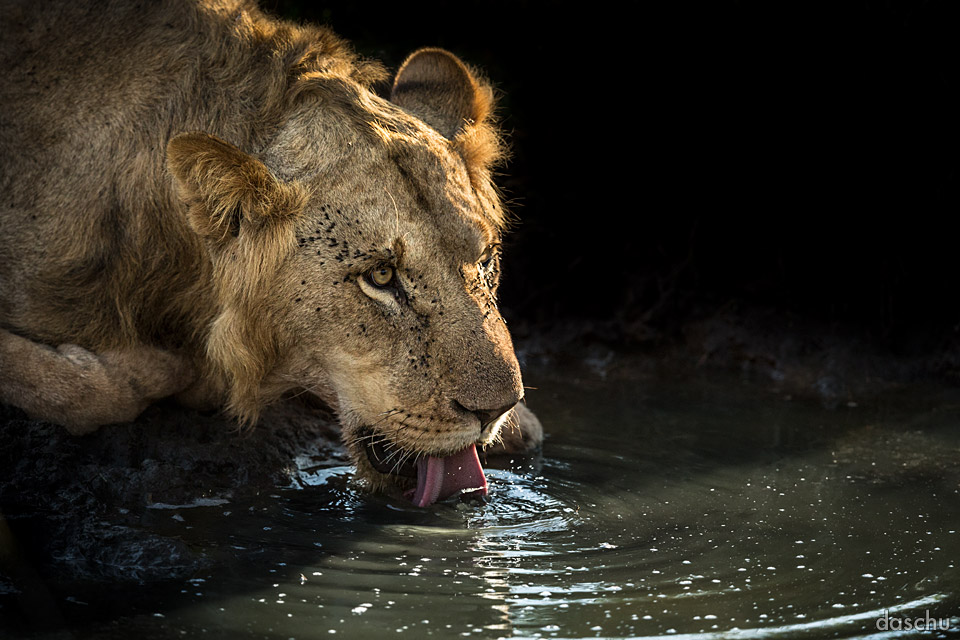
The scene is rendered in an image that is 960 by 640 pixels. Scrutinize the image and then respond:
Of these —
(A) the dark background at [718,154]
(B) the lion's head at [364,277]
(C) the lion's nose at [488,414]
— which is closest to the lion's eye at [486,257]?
(B) the lion's head at [364,277]

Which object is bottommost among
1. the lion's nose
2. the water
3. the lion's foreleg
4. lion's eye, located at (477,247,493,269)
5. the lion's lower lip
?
the water

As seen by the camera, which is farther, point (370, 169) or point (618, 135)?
point (618, 135)

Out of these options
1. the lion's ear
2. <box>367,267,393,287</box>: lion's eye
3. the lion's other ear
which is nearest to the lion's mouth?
<box>367,267,393,287</box>: lion's eye

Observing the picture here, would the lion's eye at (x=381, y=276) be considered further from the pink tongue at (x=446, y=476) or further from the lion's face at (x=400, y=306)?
the pink tongue at (x=446, y=476)

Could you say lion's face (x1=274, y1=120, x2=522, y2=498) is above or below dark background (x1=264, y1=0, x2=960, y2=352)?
below

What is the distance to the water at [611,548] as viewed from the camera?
3.33 metres

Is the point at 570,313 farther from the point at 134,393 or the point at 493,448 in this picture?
the point at 134,393

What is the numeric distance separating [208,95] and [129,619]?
6.83 feet

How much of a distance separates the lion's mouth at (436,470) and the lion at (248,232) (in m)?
0.01

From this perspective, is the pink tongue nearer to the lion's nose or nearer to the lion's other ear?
the lion's nose

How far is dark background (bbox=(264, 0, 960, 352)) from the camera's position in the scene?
688 centimetres

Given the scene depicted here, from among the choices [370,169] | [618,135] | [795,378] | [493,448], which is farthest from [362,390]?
[618,135]

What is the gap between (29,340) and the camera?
4566 mm

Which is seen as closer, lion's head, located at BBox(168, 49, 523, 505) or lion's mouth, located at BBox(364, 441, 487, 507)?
lion's head, located at BBox(168, 49, 523, 505)
